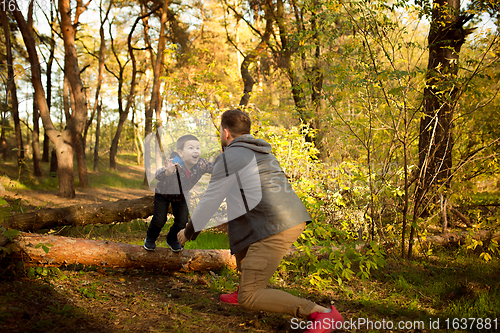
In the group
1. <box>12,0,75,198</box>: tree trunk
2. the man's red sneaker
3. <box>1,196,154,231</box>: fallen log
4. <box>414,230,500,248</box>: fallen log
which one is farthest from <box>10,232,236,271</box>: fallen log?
<box>12,0,75,198</box>: tree trunk

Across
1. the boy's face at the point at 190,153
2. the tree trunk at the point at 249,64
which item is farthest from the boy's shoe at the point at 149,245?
the tree trunk at the point at 249,64

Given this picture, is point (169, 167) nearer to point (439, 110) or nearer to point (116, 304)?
point (116, 304)

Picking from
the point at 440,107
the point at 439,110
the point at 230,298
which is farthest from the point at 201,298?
the point at 439,110

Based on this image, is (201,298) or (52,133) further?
(52,133)

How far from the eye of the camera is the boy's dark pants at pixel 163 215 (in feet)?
13.5

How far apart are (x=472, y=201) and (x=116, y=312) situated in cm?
579

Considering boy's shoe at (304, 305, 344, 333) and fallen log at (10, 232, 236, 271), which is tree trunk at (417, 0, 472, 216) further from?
fallen log at (10, 232, 236, 271)

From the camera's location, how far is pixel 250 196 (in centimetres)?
258

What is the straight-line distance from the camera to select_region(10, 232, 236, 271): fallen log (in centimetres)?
360

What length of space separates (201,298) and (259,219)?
1.62 metres

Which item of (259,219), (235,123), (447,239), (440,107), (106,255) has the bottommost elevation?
(447,239)

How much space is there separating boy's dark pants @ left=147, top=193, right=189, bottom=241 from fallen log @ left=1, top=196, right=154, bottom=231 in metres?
2.29

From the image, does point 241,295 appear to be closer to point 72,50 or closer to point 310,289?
point 310,289

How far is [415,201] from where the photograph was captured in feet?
16.1
